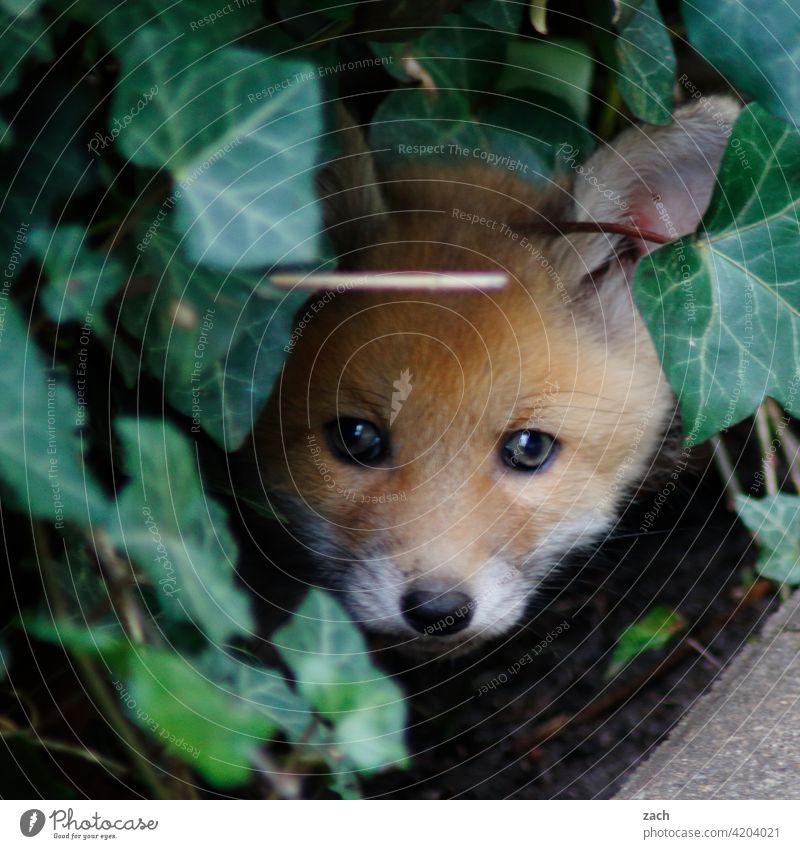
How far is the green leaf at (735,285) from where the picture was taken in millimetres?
1122

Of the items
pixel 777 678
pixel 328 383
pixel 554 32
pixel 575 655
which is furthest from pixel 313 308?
pixel 777 678

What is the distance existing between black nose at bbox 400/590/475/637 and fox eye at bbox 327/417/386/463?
19 centimetres

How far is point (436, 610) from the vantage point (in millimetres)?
1195

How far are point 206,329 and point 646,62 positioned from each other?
63cm

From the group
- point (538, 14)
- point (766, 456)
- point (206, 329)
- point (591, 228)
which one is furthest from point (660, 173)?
point (206, 329)

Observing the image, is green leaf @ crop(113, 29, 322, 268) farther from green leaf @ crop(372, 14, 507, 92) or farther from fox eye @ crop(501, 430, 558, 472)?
fox eye @ crop(501, 430, 558, 472)

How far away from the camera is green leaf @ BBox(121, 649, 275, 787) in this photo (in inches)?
40.4

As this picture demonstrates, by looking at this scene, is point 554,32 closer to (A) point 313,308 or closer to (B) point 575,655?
(A) point 313,308

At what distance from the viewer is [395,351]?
1178 millimetres

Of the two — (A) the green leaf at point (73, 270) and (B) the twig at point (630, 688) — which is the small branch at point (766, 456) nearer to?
(B) the twig at point (630, 688)

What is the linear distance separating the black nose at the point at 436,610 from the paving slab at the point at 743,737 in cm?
31

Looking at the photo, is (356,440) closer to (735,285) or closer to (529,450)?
(529,450)
